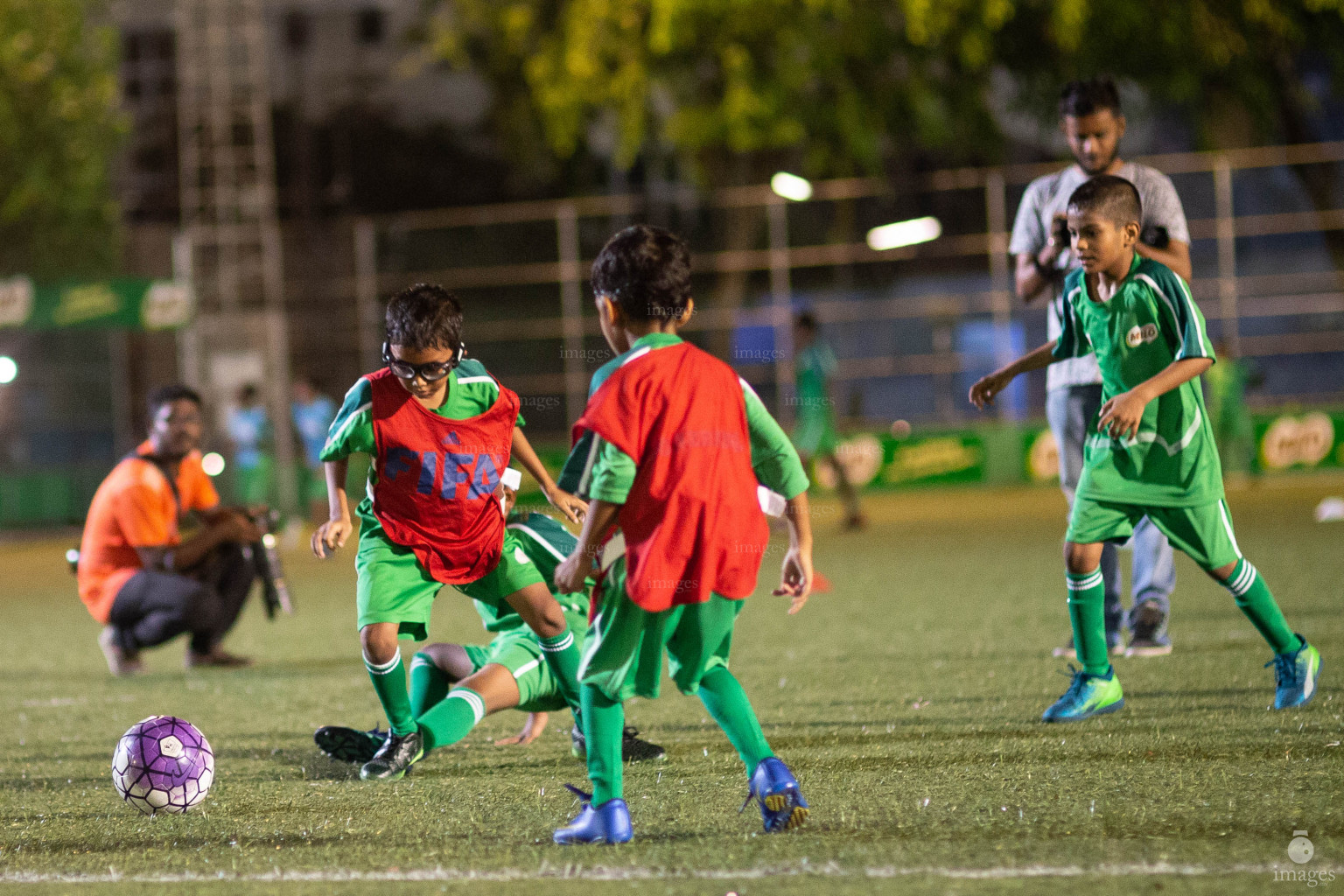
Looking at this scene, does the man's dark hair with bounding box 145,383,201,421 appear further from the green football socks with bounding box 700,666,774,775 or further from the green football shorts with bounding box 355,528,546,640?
the green football socks with bounding box 700,666,774,775

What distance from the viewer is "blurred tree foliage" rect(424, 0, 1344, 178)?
1967 centimetres

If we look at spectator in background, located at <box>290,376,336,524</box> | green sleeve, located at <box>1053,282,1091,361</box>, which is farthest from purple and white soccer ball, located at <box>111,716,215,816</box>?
spectator in background, located at <box>290,376,336,524</box>

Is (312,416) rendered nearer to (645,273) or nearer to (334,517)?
(334,517)

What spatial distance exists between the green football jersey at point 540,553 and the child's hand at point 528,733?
0.36 metres

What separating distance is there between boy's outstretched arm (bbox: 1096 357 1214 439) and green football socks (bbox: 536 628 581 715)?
184 cm

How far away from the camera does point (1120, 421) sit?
15.0 feet

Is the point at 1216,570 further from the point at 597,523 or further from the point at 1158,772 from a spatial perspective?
the point at 597,523

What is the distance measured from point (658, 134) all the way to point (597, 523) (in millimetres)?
19358

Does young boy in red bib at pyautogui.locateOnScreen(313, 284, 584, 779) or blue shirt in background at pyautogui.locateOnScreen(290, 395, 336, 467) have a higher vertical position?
blue shirt in background at pyautogui.locateOnScreen(290, 395, 336, 467)

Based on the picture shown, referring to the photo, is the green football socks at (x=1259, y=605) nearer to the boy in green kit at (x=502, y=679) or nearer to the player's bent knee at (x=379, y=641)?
the boy in green kit at (x=502, y=679)

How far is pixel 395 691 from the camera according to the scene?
449 centimetres

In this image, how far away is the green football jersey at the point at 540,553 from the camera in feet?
15.3

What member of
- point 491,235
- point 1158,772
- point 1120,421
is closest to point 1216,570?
point 1120,421

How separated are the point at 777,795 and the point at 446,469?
1.57 metres
